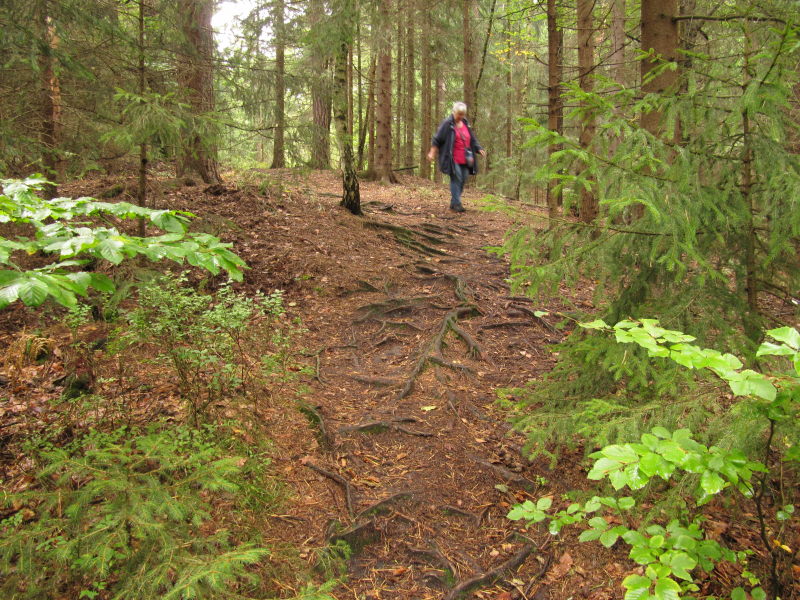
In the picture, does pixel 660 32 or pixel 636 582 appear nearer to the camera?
pixel 636 582

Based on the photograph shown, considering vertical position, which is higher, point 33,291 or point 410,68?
point 410,68

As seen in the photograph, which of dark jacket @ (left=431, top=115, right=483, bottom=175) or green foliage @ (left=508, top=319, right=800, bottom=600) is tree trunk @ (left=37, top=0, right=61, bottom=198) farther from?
green foliage @ (left=508, top=319, right=800, bottom=600)

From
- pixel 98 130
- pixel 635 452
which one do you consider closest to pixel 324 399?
pixel 635 452

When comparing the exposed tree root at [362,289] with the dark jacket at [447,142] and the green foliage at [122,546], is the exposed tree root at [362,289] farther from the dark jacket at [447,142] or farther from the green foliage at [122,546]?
the green foliage at [122,546]

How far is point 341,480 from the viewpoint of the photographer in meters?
4.14

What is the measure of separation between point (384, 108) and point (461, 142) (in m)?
4.47

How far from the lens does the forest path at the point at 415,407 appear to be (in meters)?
3.53

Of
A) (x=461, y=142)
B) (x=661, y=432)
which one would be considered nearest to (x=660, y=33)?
(x=661, y=432)

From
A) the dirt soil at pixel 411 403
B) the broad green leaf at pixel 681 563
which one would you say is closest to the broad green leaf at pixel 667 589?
the broad green leaf at pixel 681 563

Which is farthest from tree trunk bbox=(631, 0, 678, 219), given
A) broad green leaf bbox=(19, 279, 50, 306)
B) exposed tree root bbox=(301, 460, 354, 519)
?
broad green leaf bbox=(19, 279, 50, 306)

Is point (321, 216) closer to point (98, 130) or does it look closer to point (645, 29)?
point (98, 130)

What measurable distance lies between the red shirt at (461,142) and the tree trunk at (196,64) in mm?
5227

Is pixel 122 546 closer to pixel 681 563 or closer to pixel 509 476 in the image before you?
pixel 681 563

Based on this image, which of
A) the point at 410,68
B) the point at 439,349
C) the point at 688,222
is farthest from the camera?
the point at 410,68
